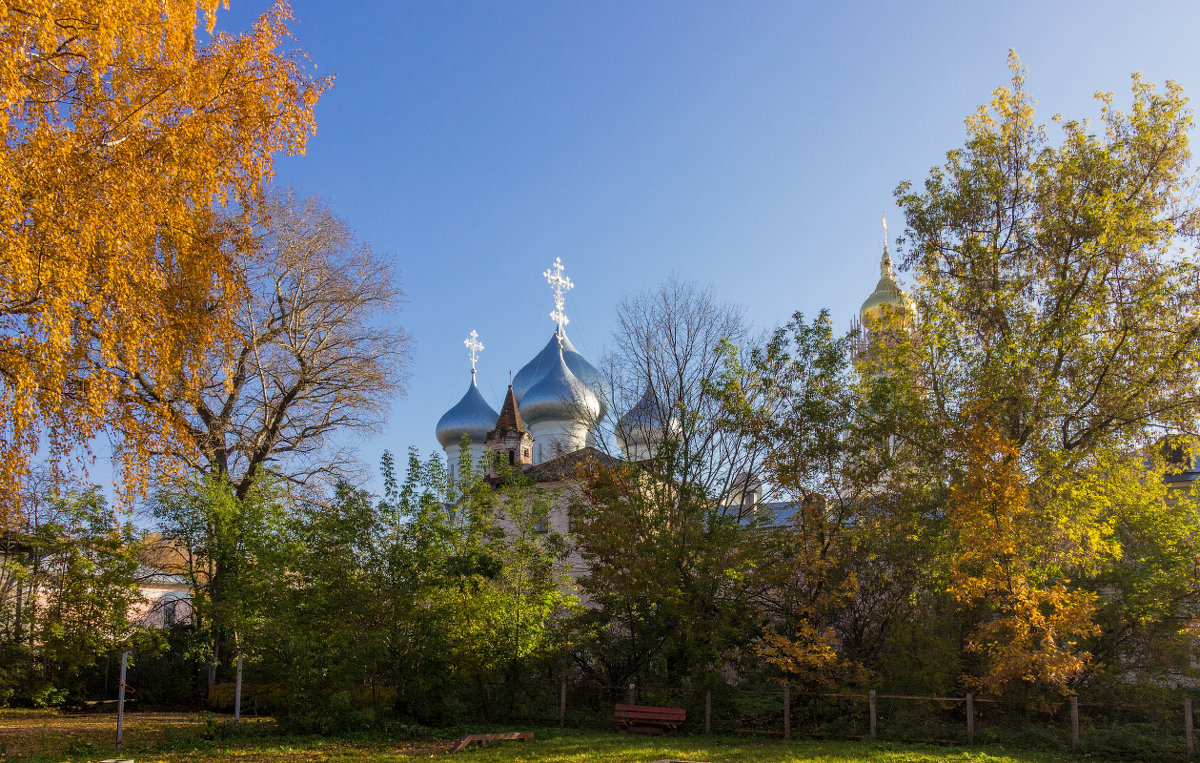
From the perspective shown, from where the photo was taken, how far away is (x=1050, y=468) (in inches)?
635

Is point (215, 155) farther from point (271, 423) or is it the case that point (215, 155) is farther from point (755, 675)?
point (271, 423)

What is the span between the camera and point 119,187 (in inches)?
350

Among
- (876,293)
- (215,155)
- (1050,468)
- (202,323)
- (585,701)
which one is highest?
(876,293)

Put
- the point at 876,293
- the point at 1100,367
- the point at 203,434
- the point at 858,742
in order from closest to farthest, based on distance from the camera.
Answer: the point at 858,742 → the point at 1100,367 → the point at 203,434 → the point at 876,293

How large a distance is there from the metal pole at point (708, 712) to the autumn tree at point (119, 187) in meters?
11.8

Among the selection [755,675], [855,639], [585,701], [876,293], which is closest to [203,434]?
[585,701]

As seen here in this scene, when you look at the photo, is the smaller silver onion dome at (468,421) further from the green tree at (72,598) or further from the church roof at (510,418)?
the green tree at (72,598)

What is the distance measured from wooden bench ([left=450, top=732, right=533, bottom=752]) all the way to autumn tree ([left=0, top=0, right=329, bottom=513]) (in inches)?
281

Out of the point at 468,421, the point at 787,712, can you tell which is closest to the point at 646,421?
the point at 787,712

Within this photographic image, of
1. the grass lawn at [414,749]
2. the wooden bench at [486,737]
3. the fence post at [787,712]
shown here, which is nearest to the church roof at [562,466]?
the fence post at [787,712]

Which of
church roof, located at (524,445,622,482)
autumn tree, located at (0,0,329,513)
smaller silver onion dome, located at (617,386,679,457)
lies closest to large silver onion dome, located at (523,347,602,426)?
church roof, located at (524,445,622,482)

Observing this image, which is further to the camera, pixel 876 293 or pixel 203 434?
pixel 876 293

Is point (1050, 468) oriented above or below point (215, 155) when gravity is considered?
below

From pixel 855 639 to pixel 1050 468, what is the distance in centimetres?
545
